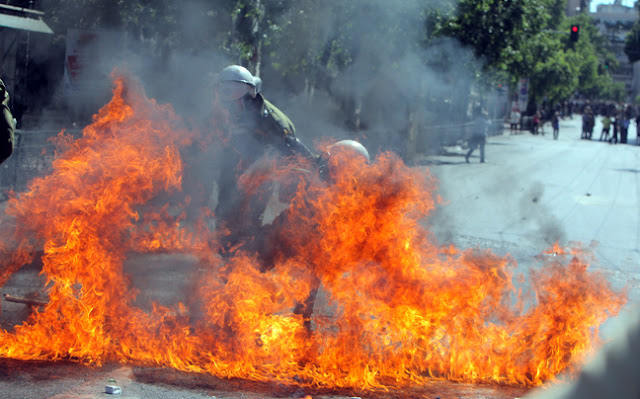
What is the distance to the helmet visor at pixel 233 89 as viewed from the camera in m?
4.75

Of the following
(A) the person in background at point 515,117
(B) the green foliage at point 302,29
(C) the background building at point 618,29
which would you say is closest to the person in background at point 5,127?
(B) the green foliage at point 302,29

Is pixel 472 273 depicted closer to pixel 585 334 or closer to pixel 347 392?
pixel 585 334

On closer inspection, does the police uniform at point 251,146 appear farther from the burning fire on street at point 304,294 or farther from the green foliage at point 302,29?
the green foliage at point 302,29

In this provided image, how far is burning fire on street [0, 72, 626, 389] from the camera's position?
154 inches

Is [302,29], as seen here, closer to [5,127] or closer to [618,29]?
[5,127]

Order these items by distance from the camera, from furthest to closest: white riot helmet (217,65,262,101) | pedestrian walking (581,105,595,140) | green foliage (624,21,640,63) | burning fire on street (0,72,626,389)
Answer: green foliage (624,21,640,63), pedestrian walking (581,105,595,140), white riot helmet (217,65,262,101), burning fire on street (0,72,626,389)

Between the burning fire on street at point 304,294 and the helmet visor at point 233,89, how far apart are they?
48 cm

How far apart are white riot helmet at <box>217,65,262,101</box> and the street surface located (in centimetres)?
202

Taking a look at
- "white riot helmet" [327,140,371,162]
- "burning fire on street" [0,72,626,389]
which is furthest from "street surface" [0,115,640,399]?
"white riot helmet" [327,140,371,162]

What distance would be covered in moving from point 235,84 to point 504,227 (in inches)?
247

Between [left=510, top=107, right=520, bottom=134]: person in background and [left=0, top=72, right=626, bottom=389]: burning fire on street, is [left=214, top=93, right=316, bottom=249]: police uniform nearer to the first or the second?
[left=0, top=72, right=626, bottom=389]: burning fire on street

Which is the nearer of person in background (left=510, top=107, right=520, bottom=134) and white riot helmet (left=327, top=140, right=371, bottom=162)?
white riot helmet (left=327, top=140, right=371, bottom=162)

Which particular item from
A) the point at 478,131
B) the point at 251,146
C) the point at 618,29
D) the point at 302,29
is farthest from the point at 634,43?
the point at 251,146

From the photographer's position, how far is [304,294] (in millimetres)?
4371
